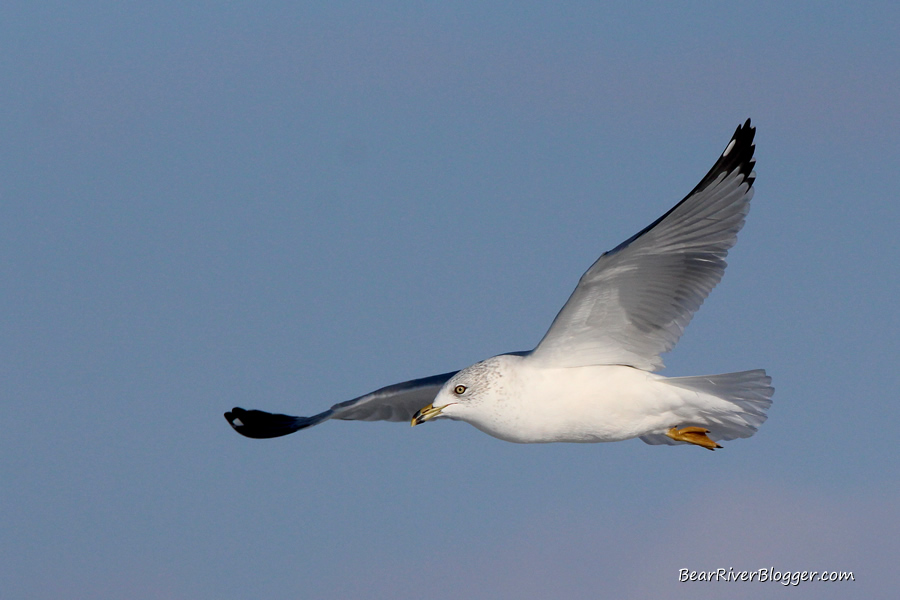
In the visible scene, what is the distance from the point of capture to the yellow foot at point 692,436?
11.6m

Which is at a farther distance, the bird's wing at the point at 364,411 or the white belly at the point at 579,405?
the bird's wing at the point at 364,411

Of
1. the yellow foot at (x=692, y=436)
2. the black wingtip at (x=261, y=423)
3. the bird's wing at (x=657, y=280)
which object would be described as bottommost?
the yellow foot at (x=692, y=436)

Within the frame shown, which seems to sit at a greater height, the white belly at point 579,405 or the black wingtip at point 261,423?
the black wingtip at point 261,423

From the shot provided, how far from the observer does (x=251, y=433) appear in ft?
46.9

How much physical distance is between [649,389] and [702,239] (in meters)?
1.48

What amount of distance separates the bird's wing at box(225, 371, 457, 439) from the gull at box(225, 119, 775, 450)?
78.8 inches

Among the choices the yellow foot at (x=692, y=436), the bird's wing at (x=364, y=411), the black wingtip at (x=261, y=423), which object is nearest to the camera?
the yellow foot at (x=692, y=436)

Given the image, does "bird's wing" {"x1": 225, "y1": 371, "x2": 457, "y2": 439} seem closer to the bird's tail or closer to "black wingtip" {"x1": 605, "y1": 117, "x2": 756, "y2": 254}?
the bird's tail

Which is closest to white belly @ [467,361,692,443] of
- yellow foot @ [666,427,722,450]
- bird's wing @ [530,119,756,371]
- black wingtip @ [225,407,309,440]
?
bird's wing @ [530,119,756,371]

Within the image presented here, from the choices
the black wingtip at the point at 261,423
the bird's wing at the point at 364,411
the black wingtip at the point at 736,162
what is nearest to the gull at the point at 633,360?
the black wingtip at the point at 736,162

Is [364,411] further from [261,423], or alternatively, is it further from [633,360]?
[633,360]

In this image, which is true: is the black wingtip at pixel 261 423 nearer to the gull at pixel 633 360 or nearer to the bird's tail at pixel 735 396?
the gull at pixel 633 360

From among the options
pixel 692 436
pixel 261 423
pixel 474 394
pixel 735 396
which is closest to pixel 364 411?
pixel 261 423

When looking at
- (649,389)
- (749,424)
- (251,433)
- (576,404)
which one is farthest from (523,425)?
(251,433)
